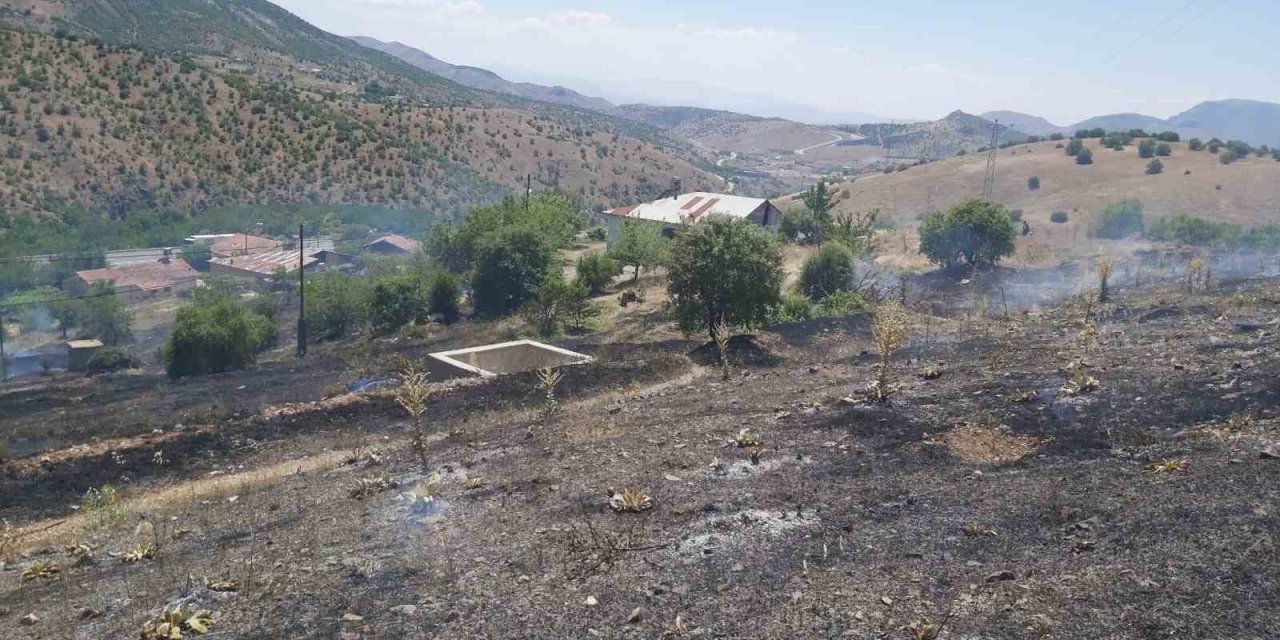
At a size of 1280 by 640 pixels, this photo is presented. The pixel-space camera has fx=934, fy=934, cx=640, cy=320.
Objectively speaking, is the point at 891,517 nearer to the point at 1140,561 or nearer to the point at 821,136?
the point at 1140,561

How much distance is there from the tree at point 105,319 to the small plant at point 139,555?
1181 inches

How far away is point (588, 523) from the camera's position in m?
10.2

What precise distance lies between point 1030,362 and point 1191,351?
278 cm

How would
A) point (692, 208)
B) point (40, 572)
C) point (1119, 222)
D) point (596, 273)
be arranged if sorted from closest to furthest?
point (40, 572) < point (596, 273) < point (1119, 222) < point (692, 208)

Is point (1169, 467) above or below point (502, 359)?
above

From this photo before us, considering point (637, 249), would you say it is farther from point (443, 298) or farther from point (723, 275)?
point (723, 275)

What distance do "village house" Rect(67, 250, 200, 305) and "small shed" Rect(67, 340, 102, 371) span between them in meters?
7.11

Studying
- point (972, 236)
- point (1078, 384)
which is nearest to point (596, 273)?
point (972, 236)

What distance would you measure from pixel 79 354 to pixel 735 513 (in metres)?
32.5

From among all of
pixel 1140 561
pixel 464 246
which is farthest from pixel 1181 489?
pixel 464 246

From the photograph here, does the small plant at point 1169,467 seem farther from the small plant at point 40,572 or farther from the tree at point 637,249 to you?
the tree at point 637,249

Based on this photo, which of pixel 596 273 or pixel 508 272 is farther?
pixel 596 273

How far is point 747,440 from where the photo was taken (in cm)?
1325

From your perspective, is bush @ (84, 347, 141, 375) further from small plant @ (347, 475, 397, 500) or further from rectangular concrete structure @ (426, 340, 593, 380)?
small plant @ (347, 475, 397, 500)
